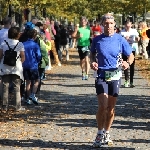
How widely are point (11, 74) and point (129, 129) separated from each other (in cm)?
298

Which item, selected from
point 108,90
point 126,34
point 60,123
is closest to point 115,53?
point 108,90

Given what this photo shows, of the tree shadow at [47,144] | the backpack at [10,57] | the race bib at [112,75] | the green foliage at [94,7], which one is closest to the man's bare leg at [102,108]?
the race bib at [112,75]

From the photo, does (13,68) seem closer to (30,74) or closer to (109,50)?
(30,74)

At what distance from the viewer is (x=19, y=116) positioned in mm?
11531

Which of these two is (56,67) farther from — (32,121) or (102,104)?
(102,104)

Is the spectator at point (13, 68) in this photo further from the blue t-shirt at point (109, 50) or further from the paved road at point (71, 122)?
the blue t-shirt at point (109, 50)

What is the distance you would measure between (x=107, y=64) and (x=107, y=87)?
1.07 ft

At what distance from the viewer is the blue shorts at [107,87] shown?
8438 millimetres

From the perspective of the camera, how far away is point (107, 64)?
27.7ft

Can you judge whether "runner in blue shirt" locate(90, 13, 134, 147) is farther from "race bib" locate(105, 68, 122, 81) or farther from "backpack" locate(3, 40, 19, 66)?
"backpack" locate(3, 40, 19, 66)

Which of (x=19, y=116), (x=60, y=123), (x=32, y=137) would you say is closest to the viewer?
(x=32, y=137)

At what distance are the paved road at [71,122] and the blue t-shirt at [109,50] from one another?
1.18 m

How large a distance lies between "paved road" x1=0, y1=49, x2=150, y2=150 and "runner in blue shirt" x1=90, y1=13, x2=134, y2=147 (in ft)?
2.01

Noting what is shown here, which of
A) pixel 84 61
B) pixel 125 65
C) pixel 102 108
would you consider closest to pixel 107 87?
pixel 102 108
